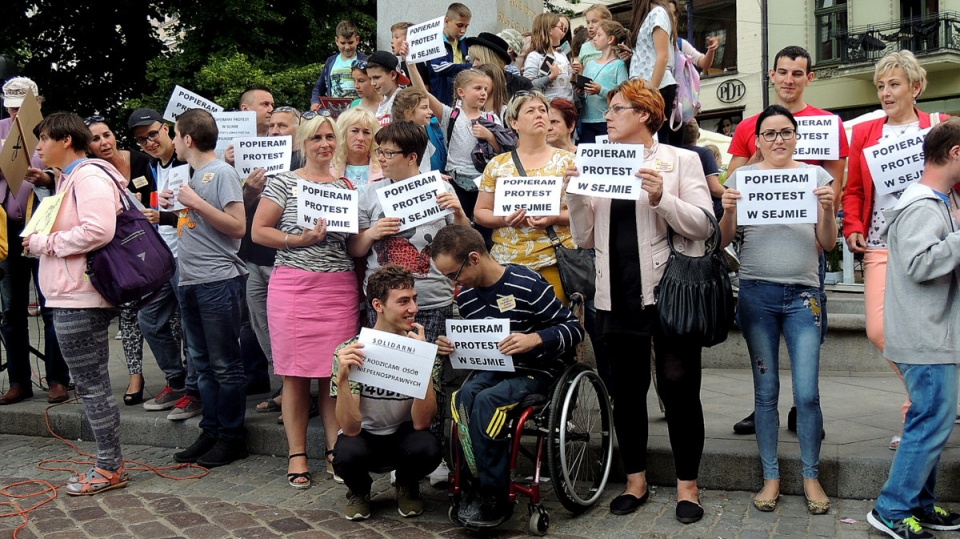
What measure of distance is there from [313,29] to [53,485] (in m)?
14.4

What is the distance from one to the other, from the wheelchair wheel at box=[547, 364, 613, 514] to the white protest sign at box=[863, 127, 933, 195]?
5.86ft

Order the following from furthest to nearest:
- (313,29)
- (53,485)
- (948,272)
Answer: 1. (313,29)
2. (53,485)
3. (948,272)

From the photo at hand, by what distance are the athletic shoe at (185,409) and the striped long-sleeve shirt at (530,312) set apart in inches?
110

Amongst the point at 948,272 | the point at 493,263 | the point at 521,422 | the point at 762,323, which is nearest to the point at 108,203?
the point at 493,263

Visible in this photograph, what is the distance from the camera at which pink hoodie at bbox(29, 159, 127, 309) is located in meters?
5.45

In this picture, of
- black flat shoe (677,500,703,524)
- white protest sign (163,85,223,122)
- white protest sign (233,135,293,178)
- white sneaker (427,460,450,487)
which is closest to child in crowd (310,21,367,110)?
white protest sign (163,85,223,122)

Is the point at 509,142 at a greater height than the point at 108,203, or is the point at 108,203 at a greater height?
the point at 509,142

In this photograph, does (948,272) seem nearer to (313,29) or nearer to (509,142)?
(509,142)

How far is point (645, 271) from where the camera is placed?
4762mm

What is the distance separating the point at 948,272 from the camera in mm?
4129

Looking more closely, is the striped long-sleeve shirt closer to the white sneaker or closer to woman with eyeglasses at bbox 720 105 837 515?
woman with eyeglasses at bbox 720 105 837 515

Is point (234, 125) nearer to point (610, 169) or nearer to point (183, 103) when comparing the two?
point (183, 103)

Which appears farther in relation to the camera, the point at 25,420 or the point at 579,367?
the point at 25,420

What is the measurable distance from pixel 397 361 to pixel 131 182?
3789 millimetres
